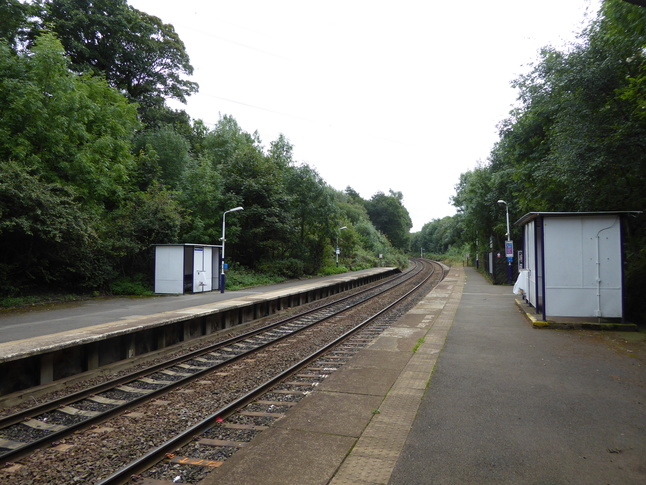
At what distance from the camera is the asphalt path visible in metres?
3.42

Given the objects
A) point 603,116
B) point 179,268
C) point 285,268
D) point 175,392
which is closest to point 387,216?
point 285,268

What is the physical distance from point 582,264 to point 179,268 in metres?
15.6

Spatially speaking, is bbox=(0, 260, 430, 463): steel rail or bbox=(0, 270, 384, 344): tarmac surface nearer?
bbox=(0, 260, 430, 463): steel rail

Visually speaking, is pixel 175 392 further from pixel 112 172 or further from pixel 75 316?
pixel 112 172

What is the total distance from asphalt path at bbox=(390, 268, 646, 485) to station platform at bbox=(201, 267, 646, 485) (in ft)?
0.04

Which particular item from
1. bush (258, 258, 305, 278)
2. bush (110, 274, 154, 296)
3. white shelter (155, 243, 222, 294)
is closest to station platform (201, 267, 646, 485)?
white shelter (155, 243, 222, 294)

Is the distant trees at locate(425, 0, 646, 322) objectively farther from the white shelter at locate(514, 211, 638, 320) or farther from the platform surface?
the platform surface

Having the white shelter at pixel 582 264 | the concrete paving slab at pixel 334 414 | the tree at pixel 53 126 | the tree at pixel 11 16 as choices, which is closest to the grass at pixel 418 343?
the concrete paving slab at pixel 334 414

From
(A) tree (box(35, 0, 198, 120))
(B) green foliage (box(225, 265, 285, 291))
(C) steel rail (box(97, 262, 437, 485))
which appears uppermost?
(A) tree (box(35, 0, 198, 120))

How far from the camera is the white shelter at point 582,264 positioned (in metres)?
9.46

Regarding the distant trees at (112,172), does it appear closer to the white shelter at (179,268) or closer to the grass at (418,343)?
the white shelter at (179,268)

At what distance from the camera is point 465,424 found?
4410mm

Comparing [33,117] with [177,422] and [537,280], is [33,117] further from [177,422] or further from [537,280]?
[537,280]

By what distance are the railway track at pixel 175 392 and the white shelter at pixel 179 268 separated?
9.39 meters
